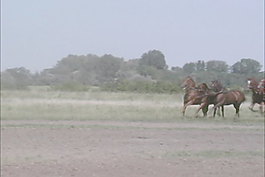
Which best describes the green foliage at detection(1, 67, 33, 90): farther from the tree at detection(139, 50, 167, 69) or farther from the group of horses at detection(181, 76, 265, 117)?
the group of horses at detection(181, 76, 265, 117)

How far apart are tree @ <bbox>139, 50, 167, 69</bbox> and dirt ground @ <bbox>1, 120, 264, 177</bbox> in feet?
7.05

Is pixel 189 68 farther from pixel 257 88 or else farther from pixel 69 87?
pixel 69 87

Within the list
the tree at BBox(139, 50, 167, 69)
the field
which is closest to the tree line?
the tree at BBox(139, 50, 167, 69)

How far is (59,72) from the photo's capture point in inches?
967

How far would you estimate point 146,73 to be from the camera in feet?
43.9

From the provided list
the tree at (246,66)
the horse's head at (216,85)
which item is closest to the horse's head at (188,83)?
the tree at (246,66)

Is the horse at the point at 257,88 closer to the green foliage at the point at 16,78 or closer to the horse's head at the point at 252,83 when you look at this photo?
the horse's head at the point at 252,83

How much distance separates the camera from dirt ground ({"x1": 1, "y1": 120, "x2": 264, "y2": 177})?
13.8m

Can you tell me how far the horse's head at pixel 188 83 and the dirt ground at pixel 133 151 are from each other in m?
2.53

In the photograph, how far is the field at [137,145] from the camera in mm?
13938

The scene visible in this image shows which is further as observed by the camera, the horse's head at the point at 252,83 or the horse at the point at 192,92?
the horse at the point at 192,92

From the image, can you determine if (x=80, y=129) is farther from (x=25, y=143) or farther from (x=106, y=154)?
(x=106, y=154)

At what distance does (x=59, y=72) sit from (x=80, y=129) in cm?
221

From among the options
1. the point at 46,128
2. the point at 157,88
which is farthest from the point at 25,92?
the point at 157,88
